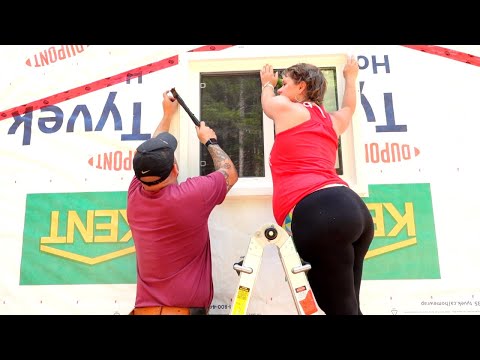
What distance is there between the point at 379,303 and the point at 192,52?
200 centimetres

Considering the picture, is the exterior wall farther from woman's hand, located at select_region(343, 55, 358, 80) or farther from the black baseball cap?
the black baseball cap

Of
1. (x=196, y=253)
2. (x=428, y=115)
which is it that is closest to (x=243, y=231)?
(x=196, y=253)

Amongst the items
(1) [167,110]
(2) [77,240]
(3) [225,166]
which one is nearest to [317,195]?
(3) [225,166]

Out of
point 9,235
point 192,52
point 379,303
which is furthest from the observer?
point 192,52

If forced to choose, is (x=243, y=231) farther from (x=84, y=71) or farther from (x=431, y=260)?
(x=84, y=71)

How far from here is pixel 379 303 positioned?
9.21 ft

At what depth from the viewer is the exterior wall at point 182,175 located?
2875mm

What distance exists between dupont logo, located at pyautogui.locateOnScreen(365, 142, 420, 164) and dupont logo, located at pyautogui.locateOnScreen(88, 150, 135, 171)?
152cm

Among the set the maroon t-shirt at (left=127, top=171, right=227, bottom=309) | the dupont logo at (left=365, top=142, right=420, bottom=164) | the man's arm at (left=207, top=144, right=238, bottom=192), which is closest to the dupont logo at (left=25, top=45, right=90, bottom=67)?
the man's arm at (left=207, top=144, right=238, bottom=192)

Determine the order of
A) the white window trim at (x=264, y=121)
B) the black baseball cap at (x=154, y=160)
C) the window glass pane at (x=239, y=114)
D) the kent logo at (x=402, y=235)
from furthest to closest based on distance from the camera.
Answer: the window glass pane at (x=239, y=114) → the white window trim at (x=264, y=121) → the kent logo at (x=402, y=235) → the black baseball cap at (x=154, y=160)

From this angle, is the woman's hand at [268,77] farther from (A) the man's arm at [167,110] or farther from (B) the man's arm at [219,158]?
→ (A) the man's arm at [167,110]

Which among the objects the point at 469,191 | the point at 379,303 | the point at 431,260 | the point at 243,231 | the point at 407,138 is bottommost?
the point at 379,303

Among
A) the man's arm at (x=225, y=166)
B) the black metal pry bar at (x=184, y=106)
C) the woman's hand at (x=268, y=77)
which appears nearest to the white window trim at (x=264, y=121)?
the black metal pry bar at (x=184, y=106)

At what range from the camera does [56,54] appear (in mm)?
3336
